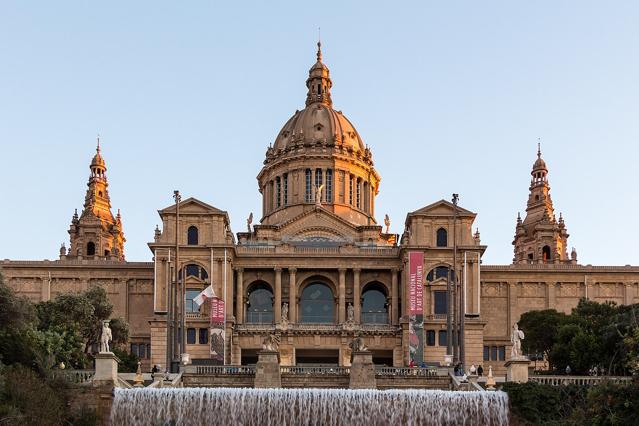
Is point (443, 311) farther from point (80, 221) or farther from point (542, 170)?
point (80, 221)

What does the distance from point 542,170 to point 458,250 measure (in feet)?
98.3

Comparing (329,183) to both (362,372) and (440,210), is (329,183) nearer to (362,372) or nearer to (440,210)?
(440,210)

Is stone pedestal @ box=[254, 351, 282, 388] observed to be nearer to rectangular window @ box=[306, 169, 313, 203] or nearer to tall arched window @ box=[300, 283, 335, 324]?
tall arched window @ box=[300, 283, 335, 324]

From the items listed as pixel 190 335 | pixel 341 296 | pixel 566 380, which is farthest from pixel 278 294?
pixel 566 380

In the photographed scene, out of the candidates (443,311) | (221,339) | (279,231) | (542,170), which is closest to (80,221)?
(279,231)

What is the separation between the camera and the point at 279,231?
10431cm

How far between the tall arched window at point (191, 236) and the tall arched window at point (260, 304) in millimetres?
7687

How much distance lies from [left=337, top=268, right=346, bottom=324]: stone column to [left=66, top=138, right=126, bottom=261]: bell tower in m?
24.5

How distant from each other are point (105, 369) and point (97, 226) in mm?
58743

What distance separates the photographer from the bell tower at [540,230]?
113 metres

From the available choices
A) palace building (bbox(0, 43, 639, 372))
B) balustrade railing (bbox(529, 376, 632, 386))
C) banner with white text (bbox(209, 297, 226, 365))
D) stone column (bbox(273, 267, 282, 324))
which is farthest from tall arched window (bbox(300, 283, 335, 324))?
balustrade railing (bbox(529, 376, 632, 386))

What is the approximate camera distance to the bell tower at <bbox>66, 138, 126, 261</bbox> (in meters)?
113

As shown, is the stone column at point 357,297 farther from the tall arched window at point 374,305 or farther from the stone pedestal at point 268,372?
the stone pedestal at point 268,372

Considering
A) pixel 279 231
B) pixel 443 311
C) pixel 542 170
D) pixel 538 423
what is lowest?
pixel 538 423
